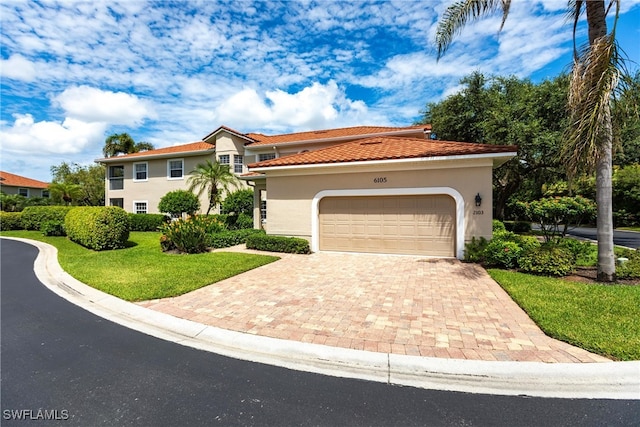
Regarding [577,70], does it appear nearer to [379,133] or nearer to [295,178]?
[295,178]

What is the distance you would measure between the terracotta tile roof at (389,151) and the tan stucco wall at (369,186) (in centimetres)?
51

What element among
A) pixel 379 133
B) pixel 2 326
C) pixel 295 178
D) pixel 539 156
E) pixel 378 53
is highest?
pixel 378 53

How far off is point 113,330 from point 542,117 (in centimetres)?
2177

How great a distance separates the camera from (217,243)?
13203mm

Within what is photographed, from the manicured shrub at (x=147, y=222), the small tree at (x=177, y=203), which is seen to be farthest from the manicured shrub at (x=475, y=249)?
the manicured shrub at (x=147, y=222)

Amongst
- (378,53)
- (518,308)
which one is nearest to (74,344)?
(518,308)

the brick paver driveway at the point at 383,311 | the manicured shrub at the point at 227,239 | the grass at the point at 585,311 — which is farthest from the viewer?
the manicured shrub at the point at 227,239

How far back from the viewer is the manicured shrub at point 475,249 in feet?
31.4

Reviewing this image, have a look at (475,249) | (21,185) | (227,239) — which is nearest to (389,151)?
(475,249)

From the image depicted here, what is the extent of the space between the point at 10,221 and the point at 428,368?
2766cm

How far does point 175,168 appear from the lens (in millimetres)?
23719

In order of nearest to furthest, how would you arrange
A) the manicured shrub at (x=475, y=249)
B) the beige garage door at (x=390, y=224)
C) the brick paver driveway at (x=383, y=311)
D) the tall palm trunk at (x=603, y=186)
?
1. the brick paver driveway at (x=383, y=311)
2. the tall palm trunk at (x=603, y=186)
3. the manicured shrub at (x=475, y=249)
4. the beige garage door at (x=390, y=224)

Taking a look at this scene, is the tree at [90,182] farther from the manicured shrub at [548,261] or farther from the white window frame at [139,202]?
the manicured shrub at [548,261]

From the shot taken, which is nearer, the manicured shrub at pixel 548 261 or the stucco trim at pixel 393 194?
the manicured shrub at pixel 548 261
